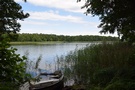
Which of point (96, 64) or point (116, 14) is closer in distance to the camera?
point (116, 14)

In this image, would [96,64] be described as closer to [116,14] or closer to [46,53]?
[116,14]

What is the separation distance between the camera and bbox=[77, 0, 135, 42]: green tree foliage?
8.91 m

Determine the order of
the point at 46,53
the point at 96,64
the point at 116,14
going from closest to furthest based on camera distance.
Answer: the point at 116,14 < the point at 96,64 < the point at 46,53

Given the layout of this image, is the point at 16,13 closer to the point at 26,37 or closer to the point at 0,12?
the point at 0,12

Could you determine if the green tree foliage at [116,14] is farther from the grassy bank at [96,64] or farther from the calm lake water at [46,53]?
the calm lake water at [46,53]

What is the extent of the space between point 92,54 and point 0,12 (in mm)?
9772

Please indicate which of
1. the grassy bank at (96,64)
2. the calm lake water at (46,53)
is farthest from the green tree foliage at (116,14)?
the calm lake water at (46,53)

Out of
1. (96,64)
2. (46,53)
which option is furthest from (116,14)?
(46,53)

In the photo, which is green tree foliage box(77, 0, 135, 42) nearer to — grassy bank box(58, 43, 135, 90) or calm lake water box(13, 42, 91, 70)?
grassy bank box(58, 43, 135, 90)

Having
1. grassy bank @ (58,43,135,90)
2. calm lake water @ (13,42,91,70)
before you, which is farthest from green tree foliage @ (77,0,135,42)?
calm lake water @ (13,42,91,70)

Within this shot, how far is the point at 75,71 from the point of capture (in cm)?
1362

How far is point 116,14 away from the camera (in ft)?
30.1

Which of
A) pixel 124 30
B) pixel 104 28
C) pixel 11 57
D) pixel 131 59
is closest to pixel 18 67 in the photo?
pixel 11 57

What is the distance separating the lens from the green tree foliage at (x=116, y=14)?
891 centimetres
